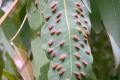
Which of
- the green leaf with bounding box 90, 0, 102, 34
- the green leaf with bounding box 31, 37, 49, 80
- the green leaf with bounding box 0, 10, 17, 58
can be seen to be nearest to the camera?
the green leaf with bounding box 31, 37, 49, 80

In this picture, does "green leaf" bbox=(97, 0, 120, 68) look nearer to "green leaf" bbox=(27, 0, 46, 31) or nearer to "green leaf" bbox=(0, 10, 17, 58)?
"green leaf" bbox=(27, 0, 46, 31)

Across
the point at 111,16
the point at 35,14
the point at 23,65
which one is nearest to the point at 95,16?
the point at 111,16

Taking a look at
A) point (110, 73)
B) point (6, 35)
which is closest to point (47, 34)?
point (6, 35)

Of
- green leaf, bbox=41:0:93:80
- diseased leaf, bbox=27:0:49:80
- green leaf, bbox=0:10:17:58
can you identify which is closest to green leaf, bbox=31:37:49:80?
diseased leaf, bbox=27:0:49:80

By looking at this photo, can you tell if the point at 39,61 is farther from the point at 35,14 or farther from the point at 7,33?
the point at 7,33

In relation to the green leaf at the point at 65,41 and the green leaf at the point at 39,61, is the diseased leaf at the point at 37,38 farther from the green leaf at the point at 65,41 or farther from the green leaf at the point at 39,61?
the green leaf at the point at 65,41

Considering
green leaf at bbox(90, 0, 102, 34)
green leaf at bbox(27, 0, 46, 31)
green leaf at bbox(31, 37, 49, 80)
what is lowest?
green leaf at bbox(90, 0, 102, 34)

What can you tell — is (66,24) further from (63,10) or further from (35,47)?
(35,47)
